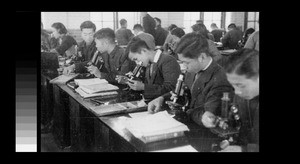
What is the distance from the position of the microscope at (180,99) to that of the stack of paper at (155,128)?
0.70 feet

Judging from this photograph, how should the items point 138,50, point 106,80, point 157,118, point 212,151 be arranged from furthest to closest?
point 106,80, point 138,50, point 157,118, point 212,151

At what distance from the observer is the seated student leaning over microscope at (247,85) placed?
2576 mm

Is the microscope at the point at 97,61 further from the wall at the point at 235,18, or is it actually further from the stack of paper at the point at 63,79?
the wall at the point at 235,18

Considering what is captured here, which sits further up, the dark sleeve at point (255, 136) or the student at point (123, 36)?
the student at point (123, 36)

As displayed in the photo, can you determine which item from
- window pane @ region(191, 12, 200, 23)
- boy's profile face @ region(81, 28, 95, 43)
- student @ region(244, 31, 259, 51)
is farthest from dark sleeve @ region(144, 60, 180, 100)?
student @ region(244, 31, 259, 51)

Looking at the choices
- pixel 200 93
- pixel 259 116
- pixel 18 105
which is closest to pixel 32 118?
pixel 18 105

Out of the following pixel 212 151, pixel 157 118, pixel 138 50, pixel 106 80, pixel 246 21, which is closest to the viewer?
pixel 212 151

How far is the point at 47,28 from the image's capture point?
2.90 metres

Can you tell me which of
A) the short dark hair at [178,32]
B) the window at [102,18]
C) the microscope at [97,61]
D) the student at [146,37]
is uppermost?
the window at [102,18]

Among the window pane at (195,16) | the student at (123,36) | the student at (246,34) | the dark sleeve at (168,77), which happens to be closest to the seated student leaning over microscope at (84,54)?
the student at (123,36)
